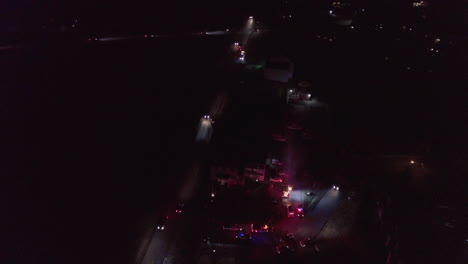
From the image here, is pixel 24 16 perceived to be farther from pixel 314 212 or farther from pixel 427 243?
pixel 427 243

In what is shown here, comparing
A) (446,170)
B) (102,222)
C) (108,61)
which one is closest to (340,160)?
(446,170)

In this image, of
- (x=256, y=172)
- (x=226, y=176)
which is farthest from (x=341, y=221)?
(x=226, y=176)

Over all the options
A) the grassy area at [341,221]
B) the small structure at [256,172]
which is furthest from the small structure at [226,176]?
the grassy area at [341,221]

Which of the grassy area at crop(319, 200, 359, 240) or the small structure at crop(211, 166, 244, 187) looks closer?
Answer: the grassy area at crop(319, 200, 359, 240)

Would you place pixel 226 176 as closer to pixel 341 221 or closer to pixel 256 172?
pixel 256 172

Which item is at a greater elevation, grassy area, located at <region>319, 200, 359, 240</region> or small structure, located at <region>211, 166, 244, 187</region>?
small structure, located at <region>211, 166, 244, 187</region>

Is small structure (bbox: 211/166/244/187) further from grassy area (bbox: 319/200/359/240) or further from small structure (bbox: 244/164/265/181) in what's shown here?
grassy area (bbox: 319/200/359/240)

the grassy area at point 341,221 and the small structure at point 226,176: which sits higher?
the small structure at point 226,176

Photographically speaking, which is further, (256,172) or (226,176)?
(256,172)

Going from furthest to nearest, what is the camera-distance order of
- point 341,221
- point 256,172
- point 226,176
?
point 256,172, point 226,176, point 341,221

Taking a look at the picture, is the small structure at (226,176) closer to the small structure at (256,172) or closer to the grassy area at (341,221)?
the small structure at (256,172)

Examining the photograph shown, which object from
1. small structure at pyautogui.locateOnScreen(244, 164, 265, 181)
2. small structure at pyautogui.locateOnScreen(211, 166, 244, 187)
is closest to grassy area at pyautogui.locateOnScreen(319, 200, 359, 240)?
small structure at pyautogui.locateOnScreen(244, 164, 265, 181)
